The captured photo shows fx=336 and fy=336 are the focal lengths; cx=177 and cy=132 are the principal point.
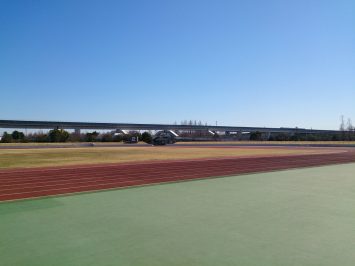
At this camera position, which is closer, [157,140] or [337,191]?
[337,191]

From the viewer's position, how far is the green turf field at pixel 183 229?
418 centimetres

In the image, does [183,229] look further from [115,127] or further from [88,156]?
[115,127]

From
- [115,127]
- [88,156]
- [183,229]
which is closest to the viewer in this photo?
[183,229]

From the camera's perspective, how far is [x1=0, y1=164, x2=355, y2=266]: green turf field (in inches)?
164

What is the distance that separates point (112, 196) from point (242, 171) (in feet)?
24.4

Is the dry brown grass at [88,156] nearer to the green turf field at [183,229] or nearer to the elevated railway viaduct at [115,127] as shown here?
the green turf field at [183,229]

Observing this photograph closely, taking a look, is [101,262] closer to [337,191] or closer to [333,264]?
[333,264]

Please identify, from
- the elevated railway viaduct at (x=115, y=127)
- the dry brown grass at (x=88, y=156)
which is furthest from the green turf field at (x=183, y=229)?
the elevated railway viaduct at (x=115, y=127)

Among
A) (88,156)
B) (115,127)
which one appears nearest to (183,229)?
(88,156)

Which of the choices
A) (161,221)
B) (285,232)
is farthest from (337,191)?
(161,221)

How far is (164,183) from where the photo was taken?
1106 centimetres

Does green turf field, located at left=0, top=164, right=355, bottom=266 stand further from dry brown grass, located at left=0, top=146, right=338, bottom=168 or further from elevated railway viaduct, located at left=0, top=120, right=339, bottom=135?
elevated railway viaduct, located at left=0, top=120, right=339, bottom=135

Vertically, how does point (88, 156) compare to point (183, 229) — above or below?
above

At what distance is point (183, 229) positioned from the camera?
17.9ft
